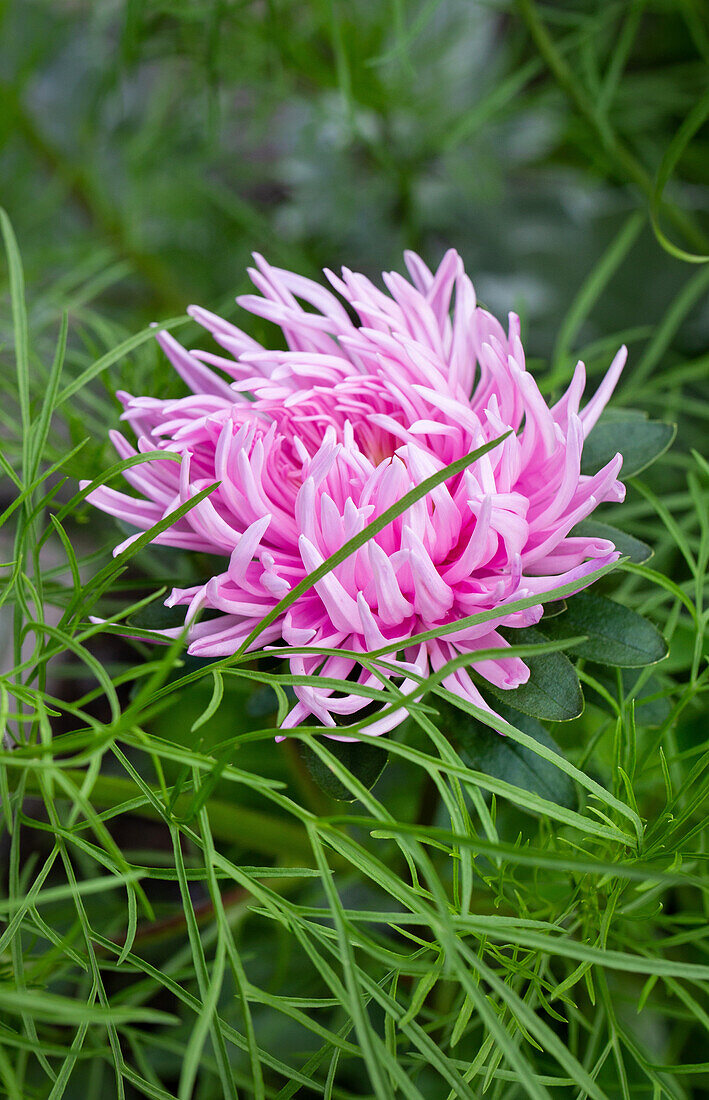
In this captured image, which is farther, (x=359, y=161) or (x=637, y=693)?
(x=359, y=161)

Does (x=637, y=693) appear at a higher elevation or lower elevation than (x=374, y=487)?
lower

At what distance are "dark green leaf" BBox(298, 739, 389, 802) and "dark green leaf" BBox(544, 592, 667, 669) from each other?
53mm

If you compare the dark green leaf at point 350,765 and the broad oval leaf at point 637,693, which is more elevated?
the dark green leaf at point 350,765

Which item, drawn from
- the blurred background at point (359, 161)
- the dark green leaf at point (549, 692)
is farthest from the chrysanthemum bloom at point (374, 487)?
the blurred background at point (359, 161)

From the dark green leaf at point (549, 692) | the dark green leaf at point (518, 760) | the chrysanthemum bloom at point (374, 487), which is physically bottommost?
the dark green leaf at point (518, 760)

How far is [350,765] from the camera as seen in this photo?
0.66ft

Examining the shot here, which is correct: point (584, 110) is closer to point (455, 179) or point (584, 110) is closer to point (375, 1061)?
point (455, 179)

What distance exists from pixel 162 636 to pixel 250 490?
0.04 metres

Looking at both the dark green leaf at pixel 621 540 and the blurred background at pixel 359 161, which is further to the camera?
the blurred background at pixel 359 161

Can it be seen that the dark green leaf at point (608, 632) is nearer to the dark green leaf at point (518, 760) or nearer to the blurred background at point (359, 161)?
the dark green leaf at point (518, 760)

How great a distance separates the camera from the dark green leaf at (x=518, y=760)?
0.20 meters

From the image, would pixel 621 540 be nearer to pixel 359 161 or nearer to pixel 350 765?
pixel 350 765

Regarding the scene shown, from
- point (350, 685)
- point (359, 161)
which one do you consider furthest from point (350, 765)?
point (359, 161)

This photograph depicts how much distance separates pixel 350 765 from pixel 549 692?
0.05 meters
